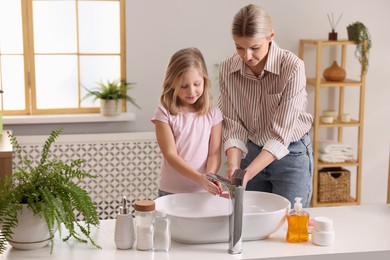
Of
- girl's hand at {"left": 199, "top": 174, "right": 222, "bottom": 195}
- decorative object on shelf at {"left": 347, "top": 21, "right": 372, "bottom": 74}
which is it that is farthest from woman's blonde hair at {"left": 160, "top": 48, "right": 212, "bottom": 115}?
decorative object on shelf at {"left": 347, "top": 21, "right": 372, "bottom": 74}

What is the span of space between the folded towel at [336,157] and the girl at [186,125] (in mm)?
1929

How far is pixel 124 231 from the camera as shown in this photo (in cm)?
198

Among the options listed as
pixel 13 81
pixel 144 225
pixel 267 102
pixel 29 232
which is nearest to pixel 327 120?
pixel 267 102

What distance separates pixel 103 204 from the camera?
429cm

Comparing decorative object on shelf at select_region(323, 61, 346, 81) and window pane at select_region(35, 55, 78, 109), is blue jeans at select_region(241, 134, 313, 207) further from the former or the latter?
window pane at select_region(35, 55, 78, 109)

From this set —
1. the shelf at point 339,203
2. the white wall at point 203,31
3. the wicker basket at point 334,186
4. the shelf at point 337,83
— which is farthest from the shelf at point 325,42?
the shelf at point 339,203

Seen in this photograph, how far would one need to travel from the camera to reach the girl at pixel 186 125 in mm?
2459

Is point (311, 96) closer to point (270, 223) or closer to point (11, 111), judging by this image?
point (11, 111)

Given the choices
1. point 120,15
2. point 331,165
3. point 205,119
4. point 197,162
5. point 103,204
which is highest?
point 120,15

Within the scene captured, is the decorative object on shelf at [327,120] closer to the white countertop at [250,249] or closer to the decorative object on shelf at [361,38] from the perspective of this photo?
the decorative object on shelf at [361,38]

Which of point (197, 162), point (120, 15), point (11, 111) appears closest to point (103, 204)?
point (11, 111)

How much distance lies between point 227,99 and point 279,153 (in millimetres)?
341

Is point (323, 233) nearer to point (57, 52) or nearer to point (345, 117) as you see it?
point (345, 117)

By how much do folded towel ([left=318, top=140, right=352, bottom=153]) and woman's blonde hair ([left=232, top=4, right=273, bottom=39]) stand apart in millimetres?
2199
